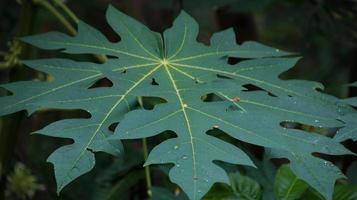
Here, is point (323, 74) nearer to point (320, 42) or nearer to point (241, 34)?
point (320, 42)

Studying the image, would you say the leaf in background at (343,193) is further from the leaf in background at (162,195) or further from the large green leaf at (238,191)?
the leaf in background at (162,195)

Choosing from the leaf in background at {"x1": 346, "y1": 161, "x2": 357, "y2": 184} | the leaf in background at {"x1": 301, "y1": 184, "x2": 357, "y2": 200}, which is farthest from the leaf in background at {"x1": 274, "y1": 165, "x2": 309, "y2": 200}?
the leaf in background at {"x1": 346, "y1": 161, "x2": 357, "y2": 184}

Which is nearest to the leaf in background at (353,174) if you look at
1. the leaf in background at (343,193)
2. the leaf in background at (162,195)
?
the leaf in background at (343,193)

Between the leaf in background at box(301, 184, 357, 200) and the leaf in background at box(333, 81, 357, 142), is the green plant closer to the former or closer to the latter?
the leaf in background at box(333, 81, 357, 142)

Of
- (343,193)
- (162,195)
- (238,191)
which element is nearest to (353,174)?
(343,193)

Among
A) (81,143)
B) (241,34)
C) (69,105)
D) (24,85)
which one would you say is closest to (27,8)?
(24,85)

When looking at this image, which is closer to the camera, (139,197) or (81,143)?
(81,143)
